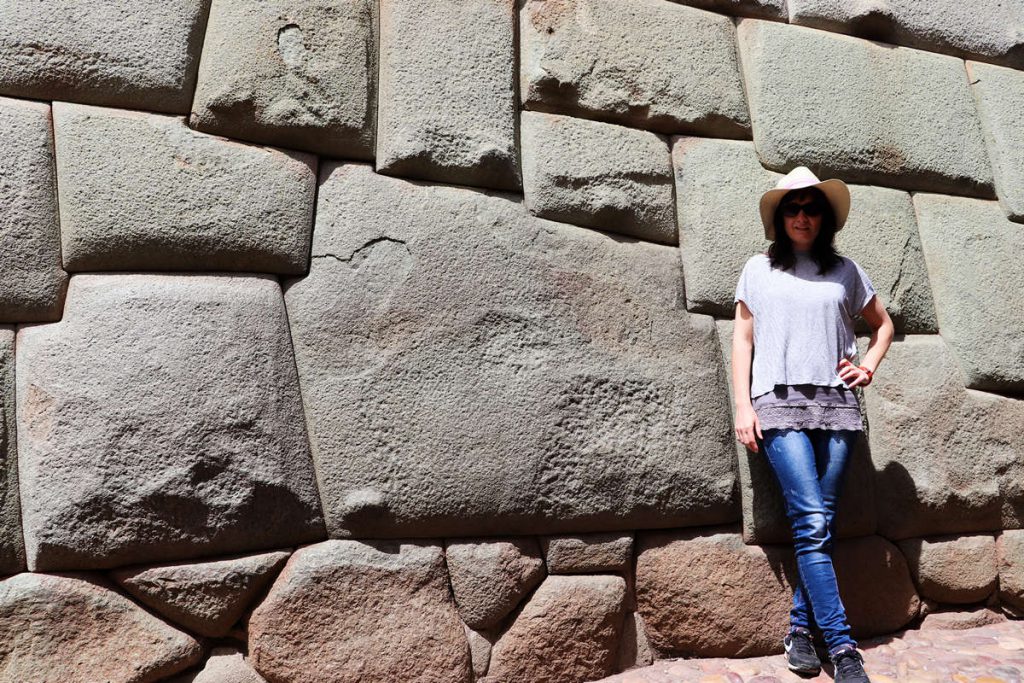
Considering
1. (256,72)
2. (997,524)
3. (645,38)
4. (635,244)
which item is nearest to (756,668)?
(997,524)

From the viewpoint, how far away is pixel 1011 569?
9.71 feet

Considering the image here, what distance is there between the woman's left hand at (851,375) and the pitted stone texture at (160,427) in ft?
4.87

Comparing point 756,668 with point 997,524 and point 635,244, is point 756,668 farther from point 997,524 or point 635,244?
point 635,244

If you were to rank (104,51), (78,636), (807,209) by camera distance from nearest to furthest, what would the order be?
(78,636), (104,51), (807,209)

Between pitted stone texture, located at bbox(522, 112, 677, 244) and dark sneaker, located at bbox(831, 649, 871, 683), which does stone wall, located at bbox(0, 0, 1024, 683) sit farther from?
dark sneaker, located at bbox(831, 649, 871, 683)

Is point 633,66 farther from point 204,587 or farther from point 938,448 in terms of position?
point 204,587

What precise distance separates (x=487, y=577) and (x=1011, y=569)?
6.02 ft

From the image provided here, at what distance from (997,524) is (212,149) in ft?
8.97

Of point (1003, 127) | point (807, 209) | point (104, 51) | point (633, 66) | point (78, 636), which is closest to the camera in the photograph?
point (78, 636)

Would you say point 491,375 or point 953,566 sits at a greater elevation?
point 491,375

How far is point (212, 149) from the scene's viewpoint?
2.30m

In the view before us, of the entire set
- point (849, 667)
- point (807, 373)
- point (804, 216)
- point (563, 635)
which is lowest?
point (849, 667)

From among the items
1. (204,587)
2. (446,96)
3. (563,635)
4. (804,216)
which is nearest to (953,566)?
(804,216)

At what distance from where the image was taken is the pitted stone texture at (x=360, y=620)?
220 centimetres
